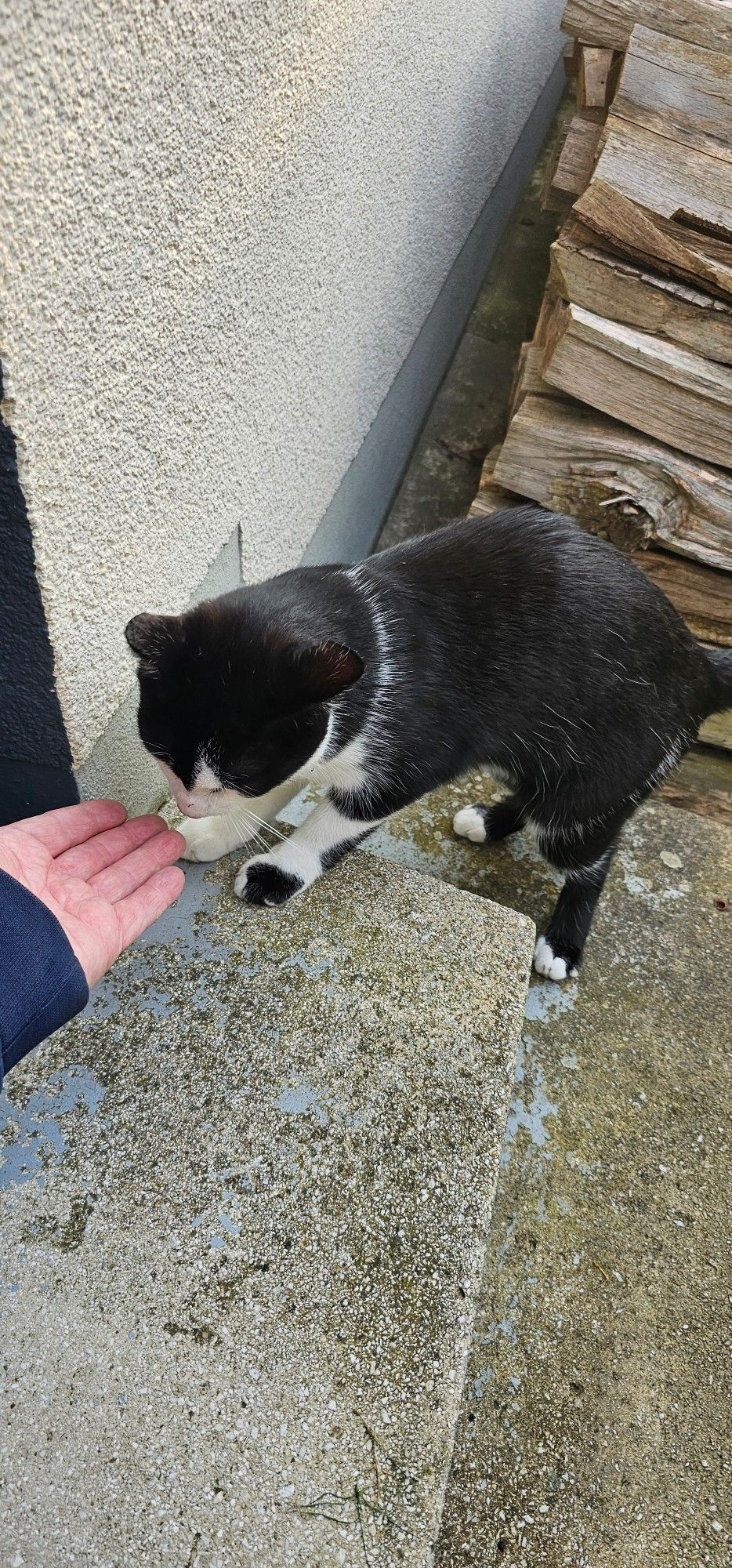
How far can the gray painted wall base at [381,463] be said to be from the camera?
1529 millimetres

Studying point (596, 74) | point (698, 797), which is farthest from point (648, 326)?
point (698, 797)

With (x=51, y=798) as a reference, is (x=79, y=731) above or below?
above

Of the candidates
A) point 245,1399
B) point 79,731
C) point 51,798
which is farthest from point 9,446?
point 245,1399

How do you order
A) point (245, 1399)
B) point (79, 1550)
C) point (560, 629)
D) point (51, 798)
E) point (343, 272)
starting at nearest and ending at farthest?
point (79, 1550) < point (245, 1399) < point (51, 798) < point (560, 629) < point (343, 272)

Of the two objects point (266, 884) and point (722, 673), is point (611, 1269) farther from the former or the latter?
point (722, 673)

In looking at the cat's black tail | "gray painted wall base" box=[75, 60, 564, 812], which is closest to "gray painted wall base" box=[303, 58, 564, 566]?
"gray painted wall base" box=[75, 60, 564, 812]

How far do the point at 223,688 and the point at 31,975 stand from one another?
44 cm

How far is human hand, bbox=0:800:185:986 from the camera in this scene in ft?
4.13

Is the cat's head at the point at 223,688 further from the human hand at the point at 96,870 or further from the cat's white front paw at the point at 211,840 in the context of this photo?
the cat's white front paw at the point at 211,840

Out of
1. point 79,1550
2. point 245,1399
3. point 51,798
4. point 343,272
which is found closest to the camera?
point 79,1550

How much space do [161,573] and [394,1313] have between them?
3.70 feet

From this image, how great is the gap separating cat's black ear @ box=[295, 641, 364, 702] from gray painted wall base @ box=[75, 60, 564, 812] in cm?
39

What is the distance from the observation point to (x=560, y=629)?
5.20 feet

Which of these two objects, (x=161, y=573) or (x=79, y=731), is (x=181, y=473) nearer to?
(x=161, y=573)
